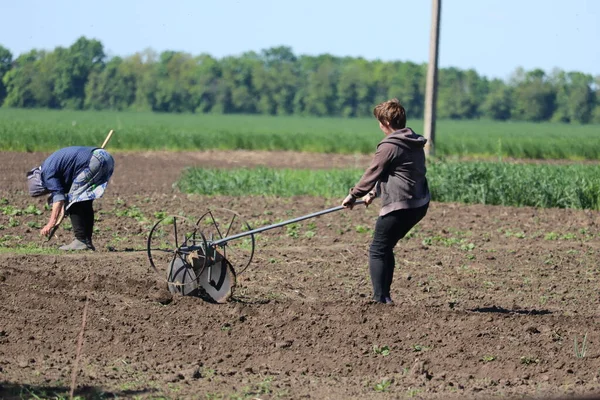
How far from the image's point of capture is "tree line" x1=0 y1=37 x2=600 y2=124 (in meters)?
38.8

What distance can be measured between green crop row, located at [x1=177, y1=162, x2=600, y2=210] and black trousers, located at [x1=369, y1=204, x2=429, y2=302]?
8.22 m

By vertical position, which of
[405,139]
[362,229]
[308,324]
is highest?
[405,139]

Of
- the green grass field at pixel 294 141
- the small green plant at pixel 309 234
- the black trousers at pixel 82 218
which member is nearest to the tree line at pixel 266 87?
the green grass field at pixel 294 141

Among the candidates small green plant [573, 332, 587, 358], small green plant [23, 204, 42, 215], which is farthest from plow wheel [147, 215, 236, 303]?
small green plant [23, 204, 42, 215]

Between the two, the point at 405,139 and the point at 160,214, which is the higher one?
the point at 405,139

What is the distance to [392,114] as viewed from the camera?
7340 mm

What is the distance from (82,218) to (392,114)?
12.6 ft

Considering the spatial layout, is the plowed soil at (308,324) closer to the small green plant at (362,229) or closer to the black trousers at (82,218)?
the black trousers at (82,218)

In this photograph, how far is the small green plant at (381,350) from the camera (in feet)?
21.5

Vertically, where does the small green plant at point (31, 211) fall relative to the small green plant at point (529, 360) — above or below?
above

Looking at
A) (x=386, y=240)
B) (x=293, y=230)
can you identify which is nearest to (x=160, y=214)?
(x=293, y=230)

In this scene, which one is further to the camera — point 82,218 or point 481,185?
point 481,185

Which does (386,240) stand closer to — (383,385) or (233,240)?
(383,385)

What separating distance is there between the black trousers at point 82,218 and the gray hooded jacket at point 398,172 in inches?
138
